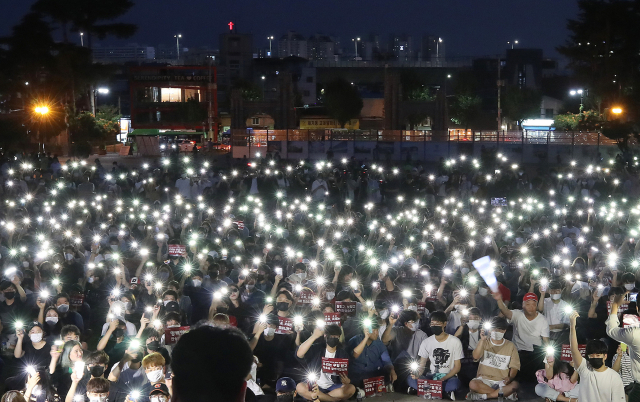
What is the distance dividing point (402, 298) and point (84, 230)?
24.5 ft

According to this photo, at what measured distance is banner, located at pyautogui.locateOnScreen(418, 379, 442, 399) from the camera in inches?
331

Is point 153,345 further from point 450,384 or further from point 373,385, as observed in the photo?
point 450,384

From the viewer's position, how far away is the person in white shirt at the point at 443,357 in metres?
8.53

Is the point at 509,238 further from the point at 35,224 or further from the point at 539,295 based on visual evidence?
the point at 35,224

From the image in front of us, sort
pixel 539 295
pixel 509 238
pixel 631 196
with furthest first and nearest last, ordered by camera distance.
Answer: pixel 631 196 → pixel 509 238 → pixel 539 295

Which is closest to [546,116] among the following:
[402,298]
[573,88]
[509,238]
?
[573,88]

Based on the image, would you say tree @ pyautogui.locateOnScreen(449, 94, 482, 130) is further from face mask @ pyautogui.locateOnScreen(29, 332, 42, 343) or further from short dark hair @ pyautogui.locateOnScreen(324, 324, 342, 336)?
face mask @ pyautogui.locateOnScreen(29, 332, 42, 343)

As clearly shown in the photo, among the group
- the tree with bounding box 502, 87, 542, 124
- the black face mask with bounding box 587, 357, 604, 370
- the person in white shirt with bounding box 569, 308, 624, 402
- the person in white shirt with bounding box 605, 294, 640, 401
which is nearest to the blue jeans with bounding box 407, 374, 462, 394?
the person in white shirt with bounding box 605, 294, 640, 401

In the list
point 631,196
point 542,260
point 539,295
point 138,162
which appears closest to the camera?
point 539,295

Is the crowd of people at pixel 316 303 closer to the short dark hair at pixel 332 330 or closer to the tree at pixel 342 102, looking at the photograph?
the short dark hair at pixel 332 330

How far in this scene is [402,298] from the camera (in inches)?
388

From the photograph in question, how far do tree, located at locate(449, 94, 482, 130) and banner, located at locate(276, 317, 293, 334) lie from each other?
7548 cm

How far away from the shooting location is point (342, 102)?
80750 mm

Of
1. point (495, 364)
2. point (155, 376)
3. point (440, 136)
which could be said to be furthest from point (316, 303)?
point (440, 136)
